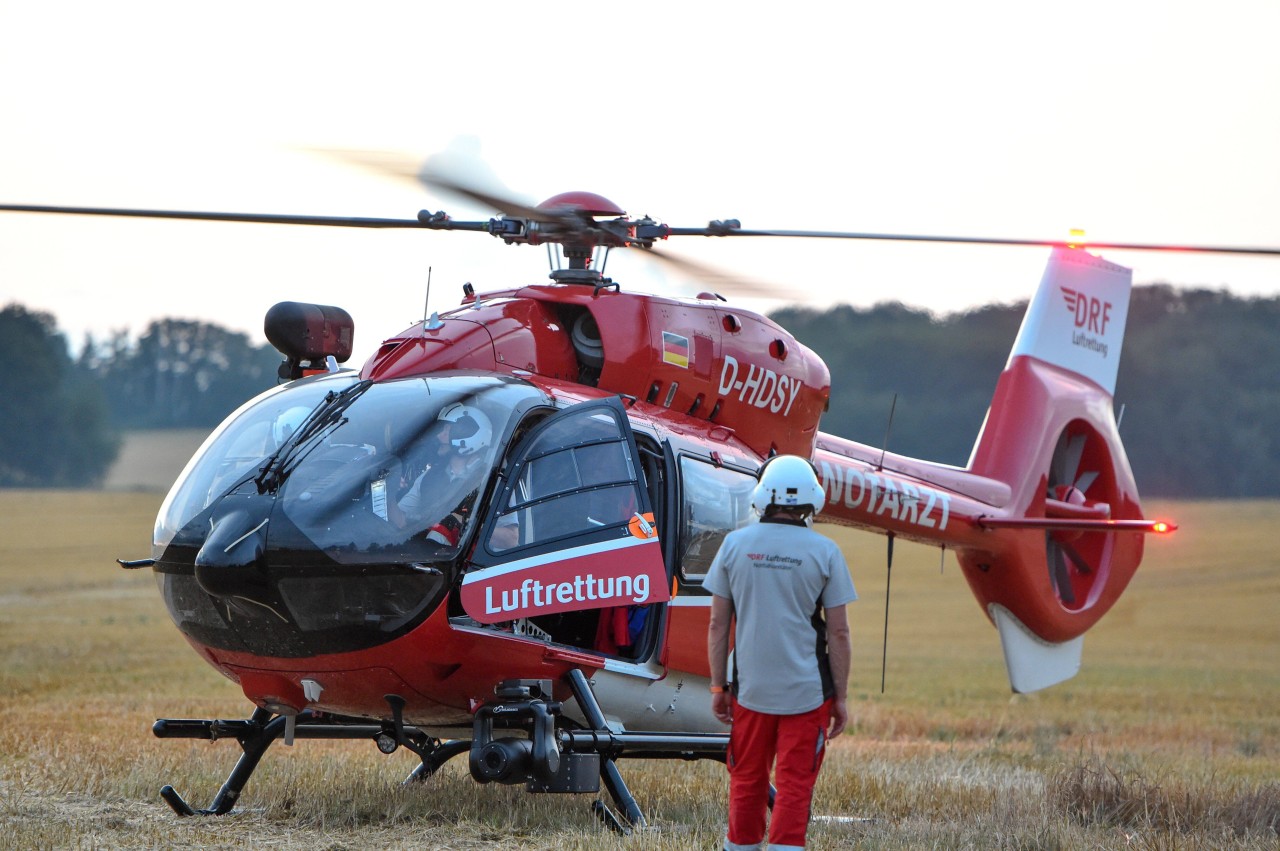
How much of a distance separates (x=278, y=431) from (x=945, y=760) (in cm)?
682

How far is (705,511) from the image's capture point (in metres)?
9.46

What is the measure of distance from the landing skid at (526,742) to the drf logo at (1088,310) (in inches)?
293

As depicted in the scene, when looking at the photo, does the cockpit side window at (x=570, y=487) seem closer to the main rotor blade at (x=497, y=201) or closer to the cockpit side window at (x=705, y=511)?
the cockpit side window at (x=705, y=511)

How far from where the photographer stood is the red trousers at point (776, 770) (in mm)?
6664

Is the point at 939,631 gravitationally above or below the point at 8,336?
below

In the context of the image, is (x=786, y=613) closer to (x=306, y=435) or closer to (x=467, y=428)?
(x=467, y=428)

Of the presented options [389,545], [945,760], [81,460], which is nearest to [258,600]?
[389,545]

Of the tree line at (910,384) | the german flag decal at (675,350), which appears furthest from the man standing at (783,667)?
the tree line at (910,384)

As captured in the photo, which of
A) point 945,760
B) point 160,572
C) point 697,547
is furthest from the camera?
point 945,760

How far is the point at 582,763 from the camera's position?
7.98m

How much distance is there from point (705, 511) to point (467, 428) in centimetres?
183

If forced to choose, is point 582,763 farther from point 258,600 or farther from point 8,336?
point 8,336

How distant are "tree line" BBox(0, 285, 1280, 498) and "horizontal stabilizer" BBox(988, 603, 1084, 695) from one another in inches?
759

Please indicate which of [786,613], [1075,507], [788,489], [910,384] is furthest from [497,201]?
[910,384]
